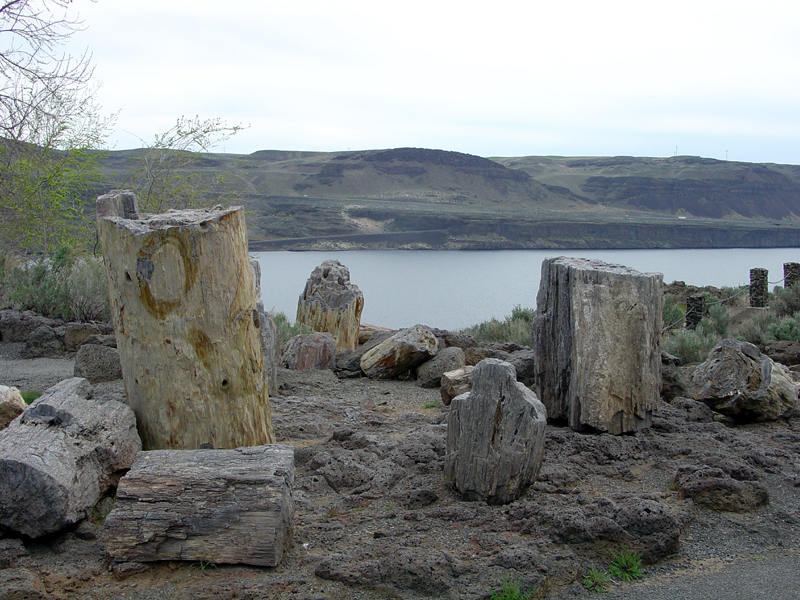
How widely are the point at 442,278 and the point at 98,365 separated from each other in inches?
369

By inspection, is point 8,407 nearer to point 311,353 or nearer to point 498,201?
point 311,353

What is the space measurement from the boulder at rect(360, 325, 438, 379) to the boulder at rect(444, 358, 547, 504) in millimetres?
3605

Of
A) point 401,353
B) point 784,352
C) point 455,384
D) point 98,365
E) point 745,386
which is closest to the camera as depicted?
point 745,386

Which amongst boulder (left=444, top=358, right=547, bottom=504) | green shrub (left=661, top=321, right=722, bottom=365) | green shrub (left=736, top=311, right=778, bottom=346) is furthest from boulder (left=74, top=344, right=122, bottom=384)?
green shrub (left=736, top=311, right=778, bottom=346)

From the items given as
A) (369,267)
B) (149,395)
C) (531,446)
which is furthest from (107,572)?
(369,267)

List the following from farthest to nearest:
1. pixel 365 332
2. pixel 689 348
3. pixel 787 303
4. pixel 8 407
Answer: pixel 787 303, pixel 365 332, pixel 689 348, pixel 8 407

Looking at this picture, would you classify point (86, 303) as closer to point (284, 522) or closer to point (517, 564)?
point (284, 522)

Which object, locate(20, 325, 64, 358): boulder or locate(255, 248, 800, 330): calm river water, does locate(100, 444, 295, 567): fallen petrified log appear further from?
locate(255, 248, 800, 330): calm river water

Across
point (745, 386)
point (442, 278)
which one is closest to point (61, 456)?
point (745, 386)

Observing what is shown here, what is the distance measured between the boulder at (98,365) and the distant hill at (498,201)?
8272mm

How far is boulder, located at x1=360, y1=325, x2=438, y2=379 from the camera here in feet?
23.2

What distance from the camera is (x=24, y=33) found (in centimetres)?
889

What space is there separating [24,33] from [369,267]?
8.51 meters

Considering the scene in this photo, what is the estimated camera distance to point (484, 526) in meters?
3.08
